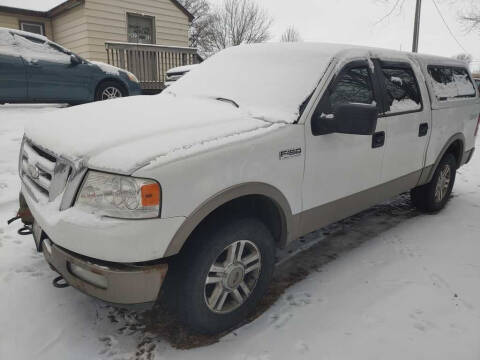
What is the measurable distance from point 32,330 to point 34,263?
86 cm

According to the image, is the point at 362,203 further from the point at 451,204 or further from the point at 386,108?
the point at 451,204

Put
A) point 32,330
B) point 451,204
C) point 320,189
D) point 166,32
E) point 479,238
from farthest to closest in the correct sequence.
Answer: point 166,32
point 451,204
point 479,238
point 320,189
point 32,330

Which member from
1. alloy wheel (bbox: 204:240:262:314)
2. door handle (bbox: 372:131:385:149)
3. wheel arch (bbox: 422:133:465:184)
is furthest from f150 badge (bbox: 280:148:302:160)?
wheel arch (bbox: 422:133:465:184)

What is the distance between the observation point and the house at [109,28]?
12180 millimetres

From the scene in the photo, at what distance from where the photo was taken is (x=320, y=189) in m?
2.81

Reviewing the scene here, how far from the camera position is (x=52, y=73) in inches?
305

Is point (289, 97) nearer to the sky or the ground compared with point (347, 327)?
nearer to the sky

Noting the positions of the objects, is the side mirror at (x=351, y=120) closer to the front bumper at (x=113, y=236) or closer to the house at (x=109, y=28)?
the front bumper at (x=113, y=236)

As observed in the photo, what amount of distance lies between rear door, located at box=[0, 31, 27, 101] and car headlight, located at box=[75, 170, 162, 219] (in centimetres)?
670

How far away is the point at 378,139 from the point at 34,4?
14.0 metres

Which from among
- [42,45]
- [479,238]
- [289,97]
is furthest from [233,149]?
[42,45]

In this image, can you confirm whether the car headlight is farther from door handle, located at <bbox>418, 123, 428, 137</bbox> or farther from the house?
the house

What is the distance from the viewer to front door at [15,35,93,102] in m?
7.57

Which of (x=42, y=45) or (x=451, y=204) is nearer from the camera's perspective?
(x=451, y=204)
